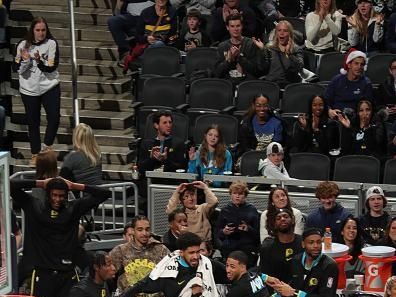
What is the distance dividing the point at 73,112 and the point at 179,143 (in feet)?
7.47

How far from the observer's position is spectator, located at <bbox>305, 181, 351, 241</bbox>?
1600 cm

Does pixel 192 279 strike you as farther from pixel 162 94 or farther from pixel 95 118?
pixel 95 118

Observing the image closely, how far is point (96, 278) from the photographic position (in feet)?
48.2

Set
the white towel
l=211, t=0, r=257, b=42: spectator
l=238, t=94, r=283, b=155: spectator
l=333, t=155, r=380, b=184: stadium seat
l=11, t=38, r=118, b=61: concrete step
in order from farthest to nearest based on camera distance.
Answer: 1. l=11, t=38, r=118, b=61: concrete step
2. l=211, t=0, r=257, b=42: spectator
3. l=238, t=94, r=283, b=155: spectator
4. l=333, t=155, r=380, b=184: stadium seat
5. the white towel

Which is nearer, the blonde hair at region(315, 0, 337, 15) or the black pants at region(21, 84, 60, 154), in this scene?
the black pants at region(21, 84, 60, 154)

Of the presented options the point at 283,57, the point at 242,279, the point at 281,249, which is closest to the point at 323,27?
the point at 283,57

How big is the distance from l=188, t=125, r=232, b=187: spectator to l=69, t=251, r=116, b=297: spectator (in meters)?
2.78

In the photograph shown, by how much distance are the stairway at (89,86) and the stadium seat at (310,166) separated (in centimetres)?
275

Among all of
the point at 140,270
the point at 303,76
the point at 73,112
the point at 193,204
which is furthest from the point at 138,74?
the point at 140,270

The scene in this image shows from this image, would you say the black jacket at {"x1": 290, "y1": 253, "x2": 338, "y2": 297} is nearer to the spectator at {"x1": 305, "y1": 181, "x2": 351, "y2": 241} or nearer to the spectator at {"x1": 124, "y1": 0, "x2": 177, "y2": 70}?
the spectator at {"x1": 305, "y1": 181, "x2": 351, "y2": 241}

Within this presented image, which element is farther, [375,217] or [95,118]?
[95,118]

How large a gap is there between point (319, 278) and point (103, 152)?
5.49 meters

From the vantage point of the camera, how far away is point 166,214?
17.2 meters

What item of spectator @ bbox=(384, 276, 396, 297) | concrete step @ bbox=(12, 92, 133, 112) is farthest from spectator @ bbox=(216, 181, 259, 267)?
concrete step @ bbox=(12, 92, 133, 112)
